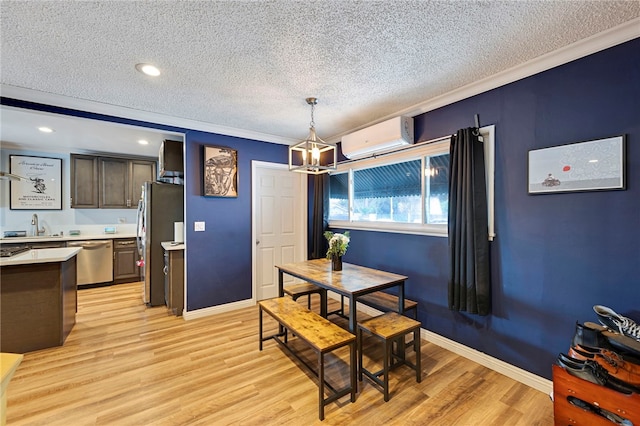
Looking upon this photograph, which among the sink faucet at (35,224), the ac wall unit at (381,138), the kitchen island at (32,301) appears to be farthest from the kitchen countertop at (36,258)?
the ac wall unit at (381,138)

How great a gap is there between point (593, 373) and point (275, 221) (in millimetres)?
3605

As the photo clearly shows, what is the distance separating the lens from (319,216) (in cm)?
418

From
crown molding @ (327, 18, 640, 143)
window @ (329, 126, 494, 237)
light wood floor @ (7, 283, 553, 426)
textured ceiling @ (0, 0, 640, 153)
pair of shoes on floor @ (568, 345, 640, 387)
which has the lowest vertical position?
light wood floor @ (7, 283, 553, 426)

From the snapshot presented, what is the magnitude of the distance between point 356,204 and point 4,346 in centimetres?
398

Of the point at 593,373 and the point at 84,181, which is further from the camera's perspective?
the point at 84,181

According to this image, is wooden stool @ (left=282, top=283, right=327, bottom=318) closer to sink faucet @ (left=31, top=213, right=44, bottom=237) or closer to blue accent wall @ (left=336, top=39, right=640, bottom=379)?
blue accent wall @ (left=336, top=39, right=640, bottom=379)

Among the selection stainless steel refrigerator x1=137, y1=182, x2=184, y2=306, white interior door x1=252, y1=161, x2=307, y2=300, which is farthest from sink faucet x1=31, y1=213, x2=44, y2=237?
white interior door x1=252, y1=161, x2=307, y2=300

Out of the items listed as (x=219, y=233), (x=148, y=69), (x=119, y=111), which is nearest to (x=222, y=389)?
(x=219, y=233)

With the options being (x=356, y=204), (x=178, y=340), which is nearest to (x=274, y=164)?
(x=356, y=204)

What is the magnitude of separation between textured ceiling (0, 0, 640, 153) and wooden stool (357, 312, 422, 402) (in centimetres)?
205

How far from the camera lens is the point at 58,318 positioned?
2670mm

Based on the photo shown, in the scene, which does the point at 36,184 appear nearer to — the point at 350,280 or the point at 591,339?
the point at 350,280

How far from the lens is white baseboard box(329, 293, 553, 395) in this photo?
6.68ft

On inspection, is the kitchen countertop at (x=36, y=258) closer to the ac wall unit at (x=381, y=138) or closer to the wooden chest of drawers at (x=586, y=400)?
the ac wall unit at (x=381, y=138)
